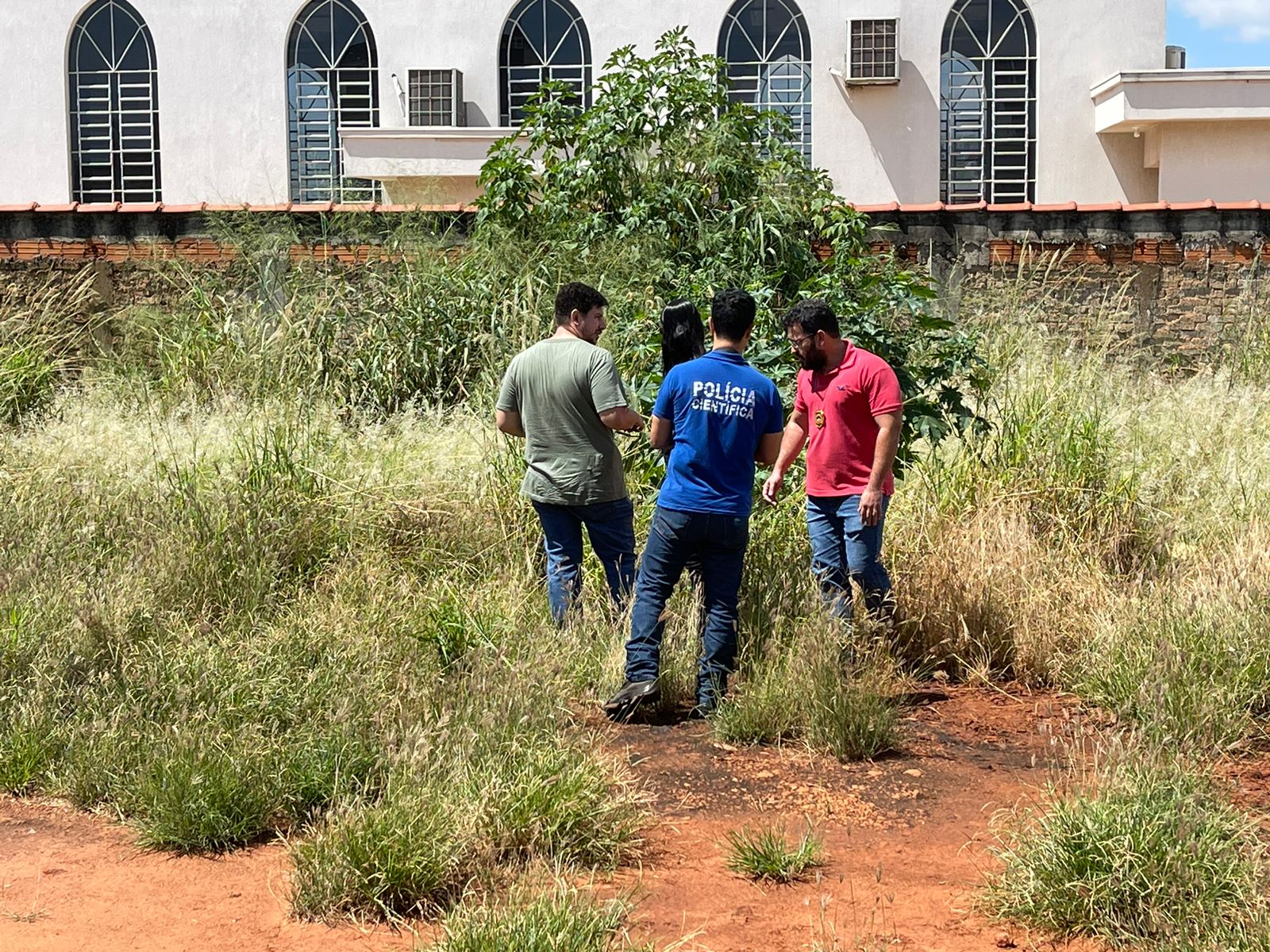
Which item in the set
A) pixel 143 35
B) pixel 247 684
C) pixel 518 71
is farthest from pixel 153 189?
pixel 247 684

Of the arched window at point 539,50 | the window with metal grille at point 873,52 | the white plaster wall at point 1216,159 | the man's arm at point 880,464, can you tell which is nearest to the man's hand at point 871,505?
the man's arm at point 880,464

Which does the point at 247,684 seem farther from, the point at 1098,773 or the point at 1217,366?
the point at 1217,366

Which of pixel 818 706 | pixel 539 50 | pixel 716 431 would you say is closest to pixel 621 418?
pixel 716 431

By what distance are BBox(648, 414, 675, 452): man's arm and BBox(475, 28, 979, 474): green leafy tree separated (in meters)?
1.91

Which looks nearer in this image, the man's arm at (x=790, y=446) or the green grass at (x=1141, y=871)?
the green grass at (x=1141, y=871)

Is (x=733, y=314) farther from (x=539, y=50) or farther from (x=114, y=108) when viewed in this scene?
(x=114, y=108)

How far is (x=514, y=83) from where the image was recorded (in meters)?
20.6

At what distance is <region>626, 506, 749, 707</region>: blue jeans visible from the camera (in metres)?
5.66

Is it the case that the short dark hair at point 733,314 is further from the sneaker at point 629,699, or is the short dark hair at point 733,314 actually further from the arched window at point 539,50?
the arched window at point 539,50

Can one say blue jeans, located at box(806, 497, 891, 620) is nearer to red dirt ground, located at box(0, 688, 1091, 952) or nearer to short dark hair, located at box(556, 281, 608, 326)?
red dirt ground, located at box(0, 688, 1091, 952)

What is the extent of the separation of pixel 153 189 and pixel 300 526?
15.9m

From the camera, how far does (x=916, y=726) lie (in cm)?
571

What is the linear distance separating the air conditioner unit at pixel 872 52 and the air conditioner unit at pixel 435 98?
228 inches

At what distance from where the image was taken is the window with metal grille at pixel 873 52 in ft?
64.3
